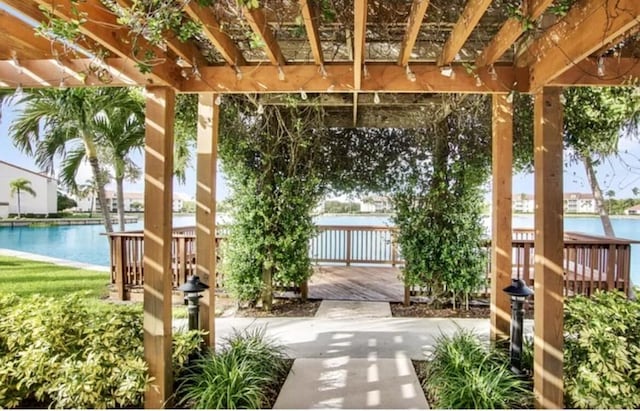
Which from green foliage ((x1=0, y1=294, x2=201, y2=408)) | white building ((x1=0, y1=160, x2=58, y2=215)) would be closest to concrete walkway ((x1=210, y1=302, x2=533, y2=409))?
green foliage ((x1=0, y1=294, x2=201, y2=408))

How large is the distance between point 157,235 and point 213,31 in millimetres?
1342

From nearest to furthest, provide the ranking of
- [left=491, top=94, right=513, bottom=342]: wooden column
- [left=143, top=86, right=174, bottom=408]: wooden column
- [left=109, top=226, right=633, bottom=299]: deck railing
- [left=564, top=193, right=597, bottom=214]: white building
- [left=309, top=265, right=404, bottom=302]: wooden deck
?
[left=143, top=86, right=174, bottom=408]: wooden column
[left=491, top=94, right=513, bottom=342]: wooden column
[left=109, top=226, right=633, bottom=299]: deck railing
[left=309, top=265, right=404, bottom=302]: wooden deck
[left=564, top=193, right=597, bottom=214]: white building

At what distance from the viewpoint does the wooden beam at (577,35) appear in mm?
1629

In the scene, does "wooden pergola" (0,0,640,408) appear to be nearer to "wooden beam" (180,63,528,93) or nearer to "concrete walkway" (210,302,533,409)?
"wooden beam" (180,63,528,93)

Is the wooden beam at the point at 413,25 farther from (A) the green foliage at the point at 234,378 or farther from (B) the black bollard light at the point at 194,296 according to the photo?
(A) the green foliage at the point at 234,378

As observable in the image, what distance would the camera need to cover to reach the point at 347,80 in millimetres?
2654

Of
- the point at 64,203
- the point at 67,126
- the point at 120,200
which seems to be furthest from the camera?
the point at 64,203

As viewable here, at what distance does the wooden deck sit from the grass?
3529 mm

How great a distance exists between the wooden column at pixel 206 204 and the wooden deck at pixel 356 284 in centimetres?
251

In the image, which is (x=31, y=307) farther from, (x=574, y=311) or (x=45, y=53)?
→ (x=574, y=311)

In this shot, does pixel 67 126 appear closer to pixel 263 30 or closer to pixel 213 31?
pixel 213 31

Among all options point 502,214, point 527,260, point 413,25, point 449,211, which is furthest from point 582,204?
point 413,25

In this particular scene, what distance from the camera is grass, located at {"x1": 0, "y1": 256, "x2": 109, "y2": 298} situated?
604cm

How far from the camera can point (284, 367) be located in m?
3.01
